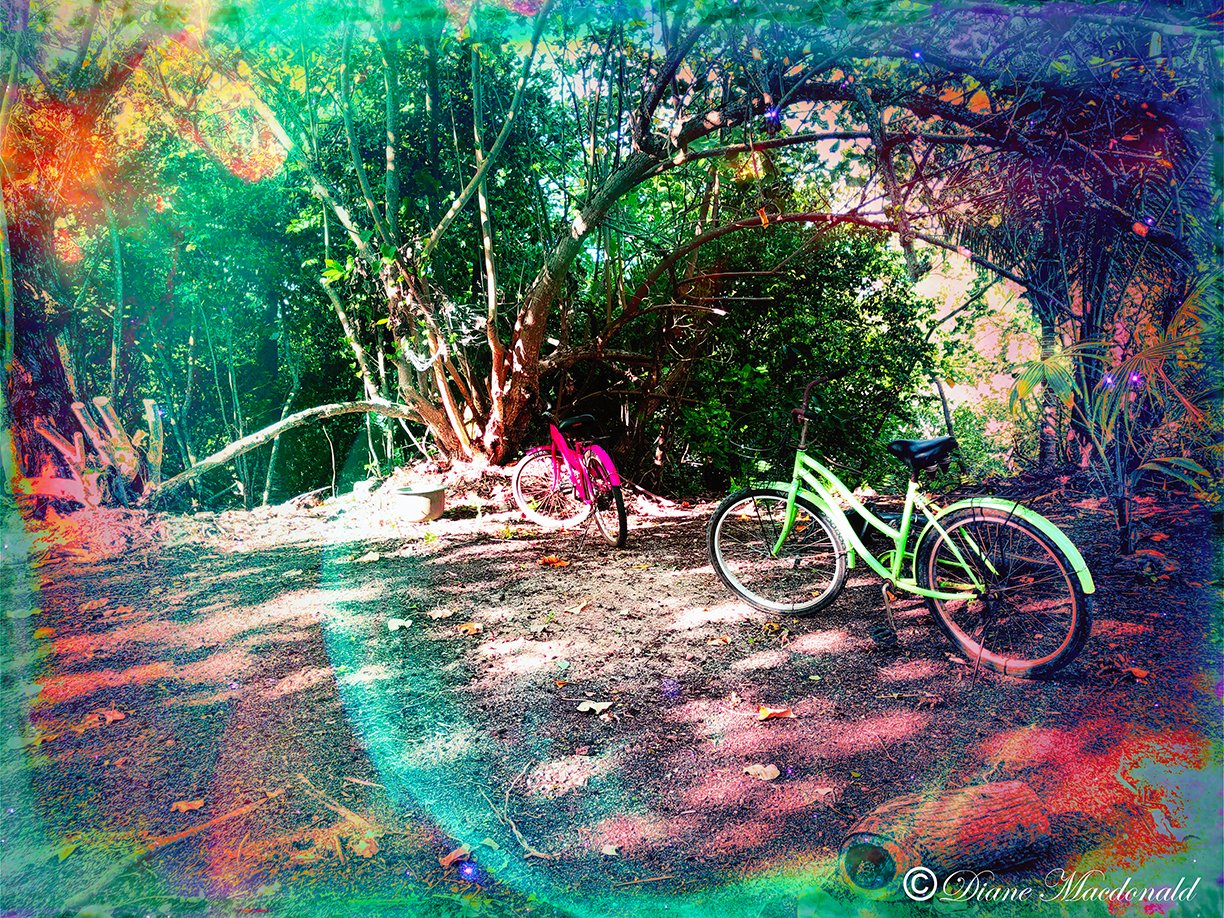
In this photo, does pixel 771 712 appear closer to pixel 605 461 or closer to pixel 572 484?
pixel 605 461

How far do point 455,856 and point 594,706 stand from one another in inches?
37.7

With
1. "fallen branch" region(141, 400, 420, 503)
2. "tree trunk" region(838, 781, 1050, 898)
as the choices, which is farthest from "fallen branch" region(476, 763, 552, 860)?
"fallen branch" region(141, 400, 420, 503)

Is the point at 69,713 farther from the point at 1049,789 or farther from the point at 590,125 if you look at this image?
the point at 590,125

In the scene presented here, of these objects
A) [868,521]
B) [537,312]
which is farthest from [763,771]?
[537,312]

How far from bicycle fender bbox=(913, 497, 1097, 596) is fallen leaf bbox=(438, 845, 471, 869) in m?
2.45

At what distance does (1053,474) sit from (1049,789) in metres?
3.96

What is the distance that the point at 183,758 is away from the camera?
8.11 ft

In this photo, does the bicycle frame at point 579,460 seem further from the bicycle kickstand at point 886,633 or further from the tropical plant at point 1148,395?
the tropical plant at point 1148,395

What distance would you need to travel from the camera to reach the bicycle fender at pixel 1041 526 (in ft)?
8.76

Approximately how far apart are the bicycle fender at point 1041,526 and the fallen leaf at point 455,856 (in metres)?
2.45

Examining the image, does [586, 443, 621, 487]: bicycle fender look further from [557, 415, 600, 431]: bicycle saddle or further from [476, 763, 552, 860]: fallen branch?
[476, 763, 552, 860]: fallen branch

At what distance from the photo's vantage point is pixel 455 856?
1.96 m

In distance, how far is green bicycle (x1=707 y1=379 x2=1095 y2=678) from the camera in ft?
9.32

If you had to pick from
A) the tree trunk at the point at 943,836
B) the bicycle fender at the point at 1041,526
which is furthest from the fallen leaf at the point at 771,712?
the bicycle fender at the point at 1041,526
